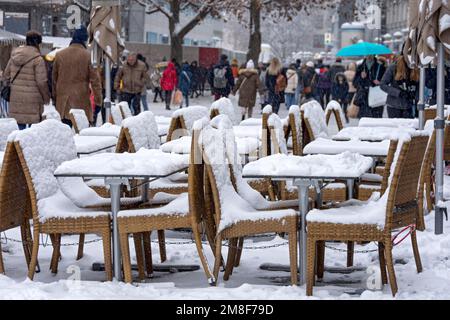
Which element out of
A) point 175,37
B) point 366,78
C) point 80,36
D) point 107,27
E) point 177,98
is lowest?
point 177,98

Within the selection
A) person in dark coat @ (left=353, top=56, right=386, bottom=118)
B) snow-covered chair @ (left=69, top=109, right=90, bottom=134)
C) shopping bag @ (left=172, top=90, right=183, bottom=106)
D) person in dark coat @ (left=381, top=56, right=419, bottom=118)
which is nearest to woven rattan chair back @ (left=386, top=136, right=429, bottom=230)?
snow-covered chair @ (left=69, top=109, right=90, bottom=134)

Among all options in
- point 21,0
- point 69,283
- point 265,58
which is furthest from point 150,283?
point 265,58

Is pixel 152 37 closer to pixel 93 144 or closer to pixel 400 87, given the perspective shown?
pixel 400 87

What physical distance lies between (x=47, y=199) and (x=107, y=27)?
19.9 ft

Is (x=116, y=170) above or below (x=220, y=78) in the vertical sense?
above

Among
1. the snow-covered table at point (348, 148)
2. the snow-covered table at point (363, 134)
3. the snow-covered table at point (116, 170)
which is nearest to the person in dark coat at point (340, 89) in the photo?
the snow-covered table at point (363, 134)

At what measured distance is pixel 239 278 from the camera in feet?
25.5

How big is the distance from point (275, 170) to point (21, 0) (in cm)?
4683

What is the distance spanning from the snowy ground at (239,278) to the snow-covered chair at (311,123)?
152 cm

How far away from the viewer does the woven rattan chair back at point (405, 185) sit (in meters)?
6.88

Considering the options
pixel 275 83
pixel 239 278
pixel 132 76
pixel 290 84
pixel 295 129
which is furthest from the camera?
pixel 290 84

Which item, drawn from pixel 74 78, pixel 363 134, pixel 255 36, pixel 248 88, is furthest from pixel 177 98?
pixel 363 134

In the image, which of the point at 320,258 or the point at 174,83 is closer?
the point at 320,258

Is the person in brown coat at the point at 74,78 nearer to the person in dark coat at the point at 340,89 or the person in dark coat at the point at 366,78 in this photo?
the person in dark coat at the point at 366,78
